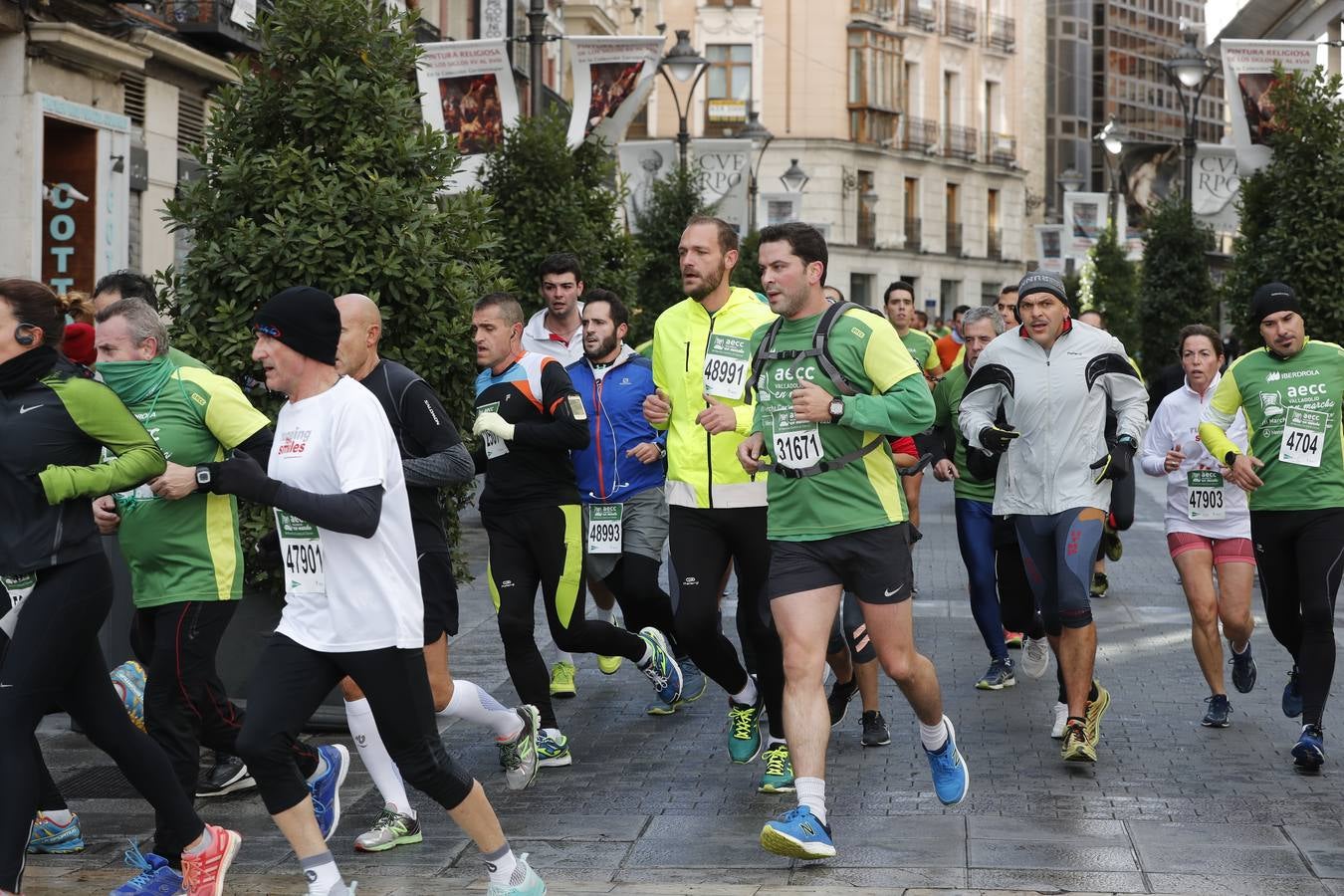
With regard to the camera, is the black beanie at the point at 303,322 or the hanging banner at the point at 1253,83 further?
the hanging banner at the point at 1253,83

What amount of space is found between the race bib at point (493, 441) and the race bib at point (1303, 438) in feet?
10.8

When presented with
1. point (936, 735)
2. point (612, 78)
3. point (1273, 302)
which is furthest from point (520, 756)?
point (612, 78)

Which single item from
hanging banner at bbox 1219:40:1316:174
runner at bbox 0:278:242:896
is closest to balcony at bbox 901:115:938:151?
hanging banner at bbox 1219:40:1316:174

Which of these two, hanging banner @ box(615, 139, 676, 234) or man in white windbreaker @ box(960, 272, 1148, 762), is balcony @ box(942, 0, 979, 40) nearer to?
hanging banner @ box(615, 139, 676, 234)

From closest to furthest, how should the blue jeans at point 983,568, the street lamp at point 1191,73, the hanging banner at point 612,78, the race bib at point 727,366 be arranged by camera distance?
the race bib at point 727,366 < the blue jeans at point 983,568 < the hanging banner at point 612,78 < the street lamp at point 1191,73

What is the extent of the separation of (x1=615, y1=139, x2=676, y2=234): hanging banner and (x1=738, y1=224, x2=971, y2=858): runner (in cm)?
2383

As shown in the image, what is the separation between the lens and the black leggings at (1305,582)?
7.98m

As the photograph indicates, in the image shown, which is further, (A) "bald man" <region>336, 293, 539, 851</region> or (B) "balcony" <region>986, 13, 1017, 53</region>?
(B) "balcony" <region>986, 13, 1017, 53</region>

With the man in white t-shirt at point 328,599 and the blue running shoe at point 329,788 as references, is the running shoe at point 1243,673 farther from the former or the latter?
the man in white t-shirt at point 328,599

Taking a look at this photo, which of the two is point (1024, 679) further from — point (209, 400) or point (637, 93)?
point (637, 93)

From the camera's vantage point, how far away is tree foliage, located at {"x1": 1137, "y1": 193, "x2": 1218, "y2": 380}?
3525 centimetres

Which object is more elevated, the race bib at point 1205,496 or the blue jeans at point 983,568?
the race bib at point 1205,496

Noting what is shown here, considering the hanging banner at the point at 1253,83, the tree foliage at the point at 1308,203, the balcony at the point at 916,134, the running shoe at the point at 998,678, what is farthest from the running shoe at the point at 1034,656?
the balcony at the point at 916,134

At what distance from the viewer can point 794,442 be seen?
657cm
